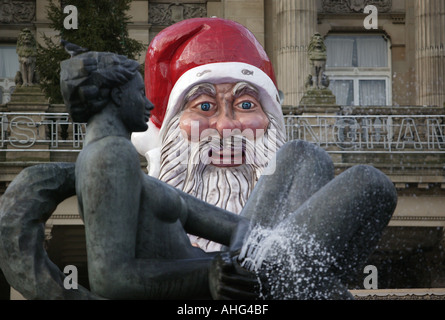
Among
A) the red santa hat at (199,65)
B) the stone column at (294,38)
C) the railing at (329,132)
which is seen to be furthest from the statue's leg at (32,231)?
the stone column at (294,38)

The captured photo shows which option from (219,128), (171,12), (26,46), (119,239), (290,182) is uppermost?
(171,12)

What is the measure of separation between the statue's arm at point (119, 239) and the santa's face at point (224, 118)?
6.97ft

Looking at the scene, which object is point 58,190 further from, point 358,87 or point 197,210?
point 358,87

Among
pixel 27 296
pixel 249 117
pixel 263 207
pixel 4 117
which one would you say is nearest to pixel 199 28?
pixel 249 117

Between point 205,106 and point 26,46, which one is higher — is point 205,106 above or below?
below

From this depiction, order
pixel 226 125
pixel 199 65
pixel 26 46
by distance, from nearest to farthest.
Answer: 1. pixel 226 125
2. pixel 199 65
3. pixel 26 46

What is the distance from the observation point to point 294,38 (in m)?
25.6

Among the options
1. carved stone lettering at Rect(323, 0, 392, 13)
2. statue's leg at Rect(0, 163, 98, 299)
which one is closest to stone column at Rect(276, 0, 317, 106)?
carved stone lettering at Rect(323, 0, 392, 13)

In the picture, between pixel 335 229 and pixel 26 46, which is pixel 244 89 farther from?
pixel 26 46

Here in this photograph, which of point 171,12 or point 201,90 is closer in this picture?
point 201,90

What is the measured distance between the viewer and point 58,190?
3811mm

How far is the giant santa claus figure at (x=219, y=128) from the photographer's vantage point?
5.76m

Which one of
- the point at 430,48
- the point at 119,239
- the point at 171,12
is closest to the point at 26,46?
the point at 171,12

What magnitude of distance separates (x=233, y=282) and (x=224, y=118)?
7.54 feet
